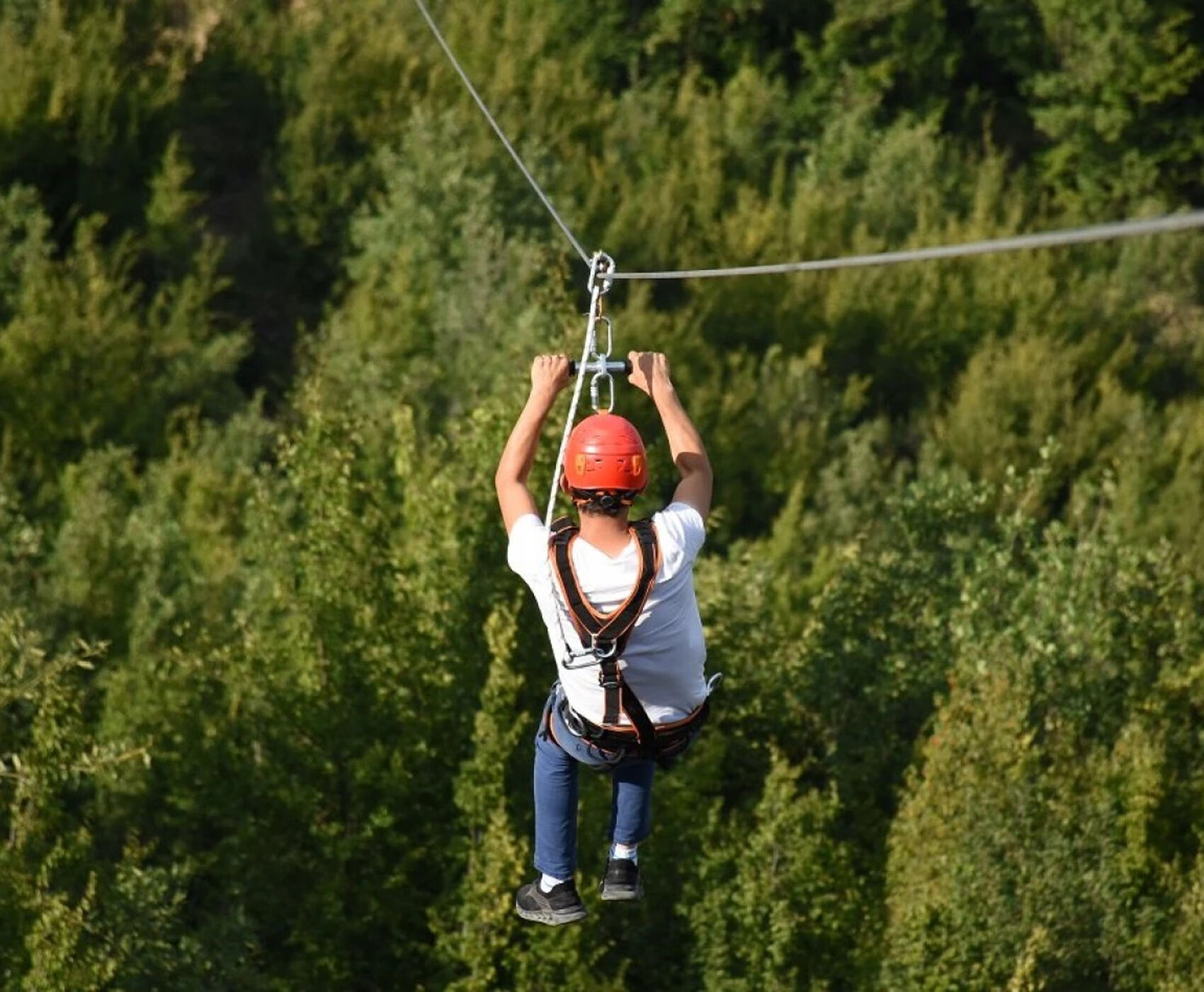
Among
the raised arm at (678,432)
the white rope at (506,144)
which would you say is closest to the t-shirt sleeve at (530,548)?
the raised arm at (678,432)

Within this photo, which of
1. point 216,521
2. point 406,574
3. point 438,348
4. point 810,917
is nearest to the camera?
point 810,917

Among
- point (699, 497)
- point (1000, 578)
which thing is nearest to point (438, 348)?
point (1000, 578)

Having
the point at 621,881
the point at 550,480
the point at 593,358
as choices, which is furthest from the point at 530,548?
the point at 550,480

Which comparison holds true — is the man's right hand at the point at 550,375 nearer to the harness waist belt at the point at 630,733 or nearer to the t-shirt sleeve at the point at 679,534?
the t-shirt sleeve at the point at 679,534

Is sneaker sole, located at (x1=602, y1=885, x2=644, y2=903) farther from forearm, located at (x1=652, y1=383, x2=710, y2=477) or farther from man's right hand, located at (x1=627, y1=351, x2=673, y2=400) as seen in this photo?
man's right hand, located at (x1=627, y1=351, x2=673, y2=400)

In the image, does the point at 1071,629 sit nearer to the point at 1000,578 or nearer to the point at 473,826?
the point at 1000,578

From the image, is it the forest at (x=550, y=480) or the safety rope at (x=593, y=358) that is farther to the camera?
the forest at (x=550, y=480)

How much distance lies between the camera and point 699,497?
761 cm

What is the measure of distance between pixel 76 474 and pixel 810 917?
16.2 meters

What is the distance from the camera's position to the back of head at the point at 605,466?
23.5 feet

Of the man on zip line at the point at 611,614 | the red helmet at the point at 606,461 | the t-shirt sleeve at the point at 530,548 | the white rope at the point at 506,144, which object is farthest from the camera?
the white rope at the point at 506,144

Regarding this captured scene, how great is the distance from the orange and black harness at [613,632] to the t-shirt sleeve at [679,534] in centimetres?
3

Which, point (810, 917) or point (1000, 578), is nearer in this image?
point (810, 917)

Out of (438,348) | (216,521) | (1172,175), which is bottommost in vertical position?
(216,521)
